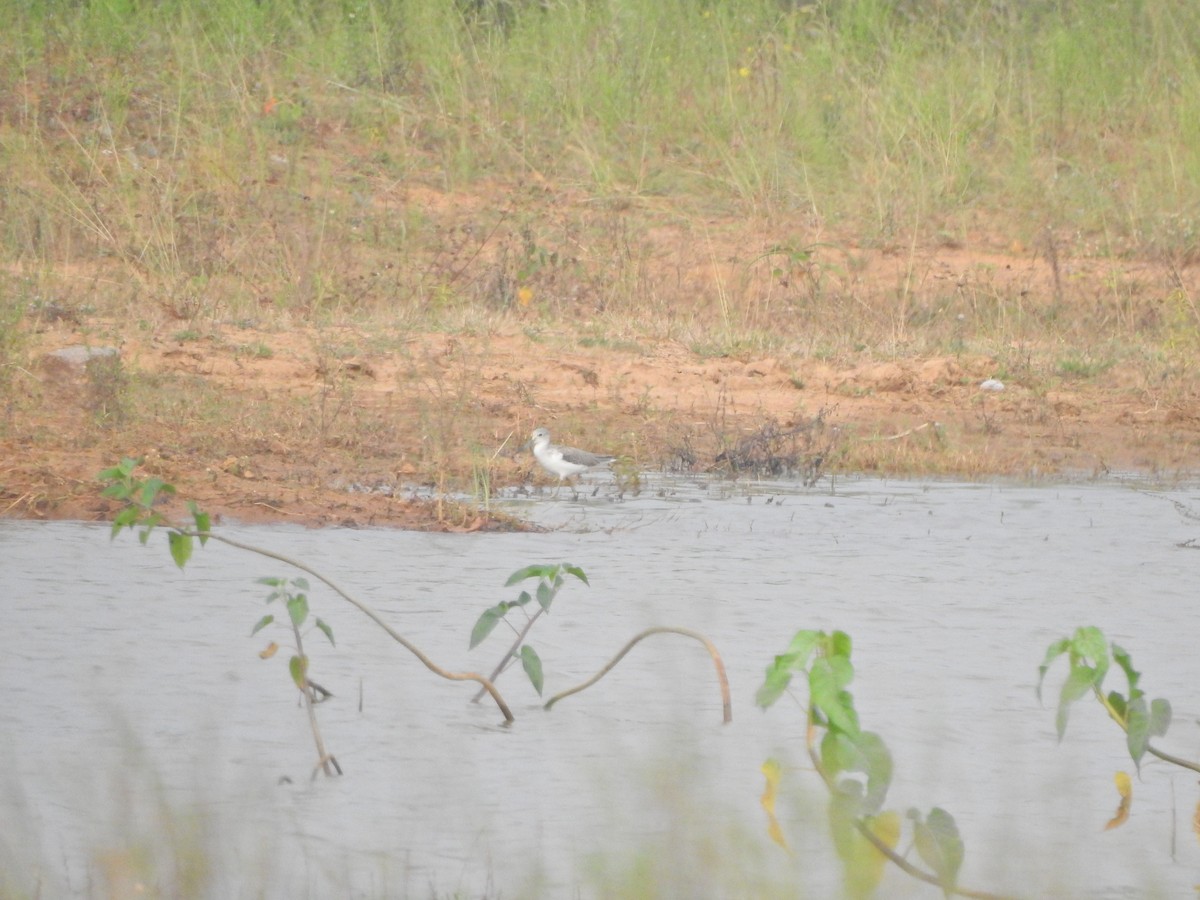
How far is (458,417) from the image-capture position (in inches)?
332

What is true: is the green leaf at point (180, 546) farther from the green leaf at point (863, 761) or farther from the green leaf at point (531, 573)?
the green leaf at point (863, 761)

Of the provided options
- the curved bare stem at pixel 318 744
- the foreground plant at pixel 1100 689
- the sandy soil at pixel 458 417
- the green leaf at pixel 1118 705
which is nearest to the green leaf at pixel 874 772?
the foreground plant at pixel 1100 689

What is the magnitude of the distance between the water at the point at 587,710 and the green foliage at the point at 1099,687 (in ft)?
0.79

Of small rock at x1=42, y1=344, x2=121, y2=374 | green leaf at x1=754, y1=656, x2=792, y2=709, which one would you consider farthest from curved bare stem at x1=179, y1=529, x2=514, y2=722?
small rock at x1=42, y1=344, x2=121, y2=374

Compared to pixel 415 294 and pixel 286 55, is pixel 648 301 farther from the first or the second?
pixel 286 55

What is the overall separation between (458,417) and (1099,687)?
5834mm

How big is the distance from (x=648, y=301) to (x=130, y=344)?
3506mm

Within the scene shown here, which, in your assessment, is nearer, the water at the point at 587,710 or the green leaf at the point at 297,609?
the water at the point at 587,710

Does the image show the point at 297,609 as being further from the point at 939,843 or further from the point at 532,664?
the point at 939,843

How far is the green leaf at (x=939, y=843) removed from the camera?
265cm

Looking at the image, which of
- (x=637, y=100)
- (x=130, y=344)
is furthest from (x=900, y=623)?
(x=637, y=100)

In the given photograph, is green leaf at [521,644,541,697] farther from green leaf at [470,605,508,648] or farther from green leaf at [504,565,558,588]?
green leaf at [504,565,558,588]

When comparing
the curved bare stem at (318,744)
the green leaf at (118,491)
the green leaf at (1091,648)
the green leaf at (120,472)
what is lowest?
the curved bare stem at (318,744)

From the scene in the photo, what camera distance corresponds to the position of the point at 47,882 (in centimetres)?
325
